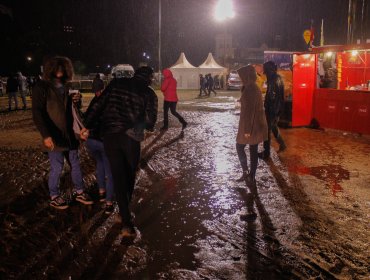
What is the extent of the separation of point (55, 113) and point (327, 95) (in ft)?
28.2

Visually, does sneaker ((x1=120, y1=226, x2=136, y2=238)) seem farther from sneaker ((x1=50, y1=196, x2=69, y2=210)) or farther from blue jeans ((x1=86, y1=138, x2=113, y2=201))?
sneaker ((x1=50, y1=196, x2=69, y2=210))

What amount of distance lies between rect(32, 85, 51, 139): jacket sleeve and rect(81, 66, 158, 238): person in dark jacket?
745 mm

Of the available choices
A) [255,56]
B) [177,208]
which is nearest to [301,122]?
[177,208]

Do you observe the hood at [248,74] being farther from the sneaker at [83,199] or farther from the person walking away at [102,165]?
the sneaker at [83,199]

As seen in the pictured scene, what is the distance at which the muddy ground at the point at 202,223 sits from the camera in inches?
140

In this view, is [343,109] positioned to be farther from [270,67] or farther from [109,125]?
[109,125]

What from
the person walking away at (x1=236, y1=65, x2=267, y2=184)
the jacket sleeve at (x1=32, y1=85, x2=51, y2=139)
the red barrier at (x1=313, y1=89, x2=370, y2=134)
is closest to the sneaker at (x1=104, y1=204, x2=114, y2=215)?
the jacket sleeve at (x1=32, y1=85, x2=51, y2=139)

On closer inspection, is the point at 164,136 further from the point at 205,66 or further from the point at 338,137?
the point at 205,66

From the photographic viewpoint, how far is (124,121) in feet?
13.4

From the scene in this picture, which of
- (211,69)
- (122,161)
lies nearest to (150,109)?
(122,161)

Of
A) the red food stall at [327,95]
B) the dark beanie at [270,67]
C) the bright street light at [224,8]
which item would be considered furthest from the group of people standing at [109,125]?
the bright street light at [224,8]

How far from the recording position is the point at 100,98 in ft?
13.5

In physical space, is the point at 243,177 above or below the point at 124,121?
below

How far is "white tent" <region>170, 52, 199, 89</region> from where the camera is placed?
114ft
